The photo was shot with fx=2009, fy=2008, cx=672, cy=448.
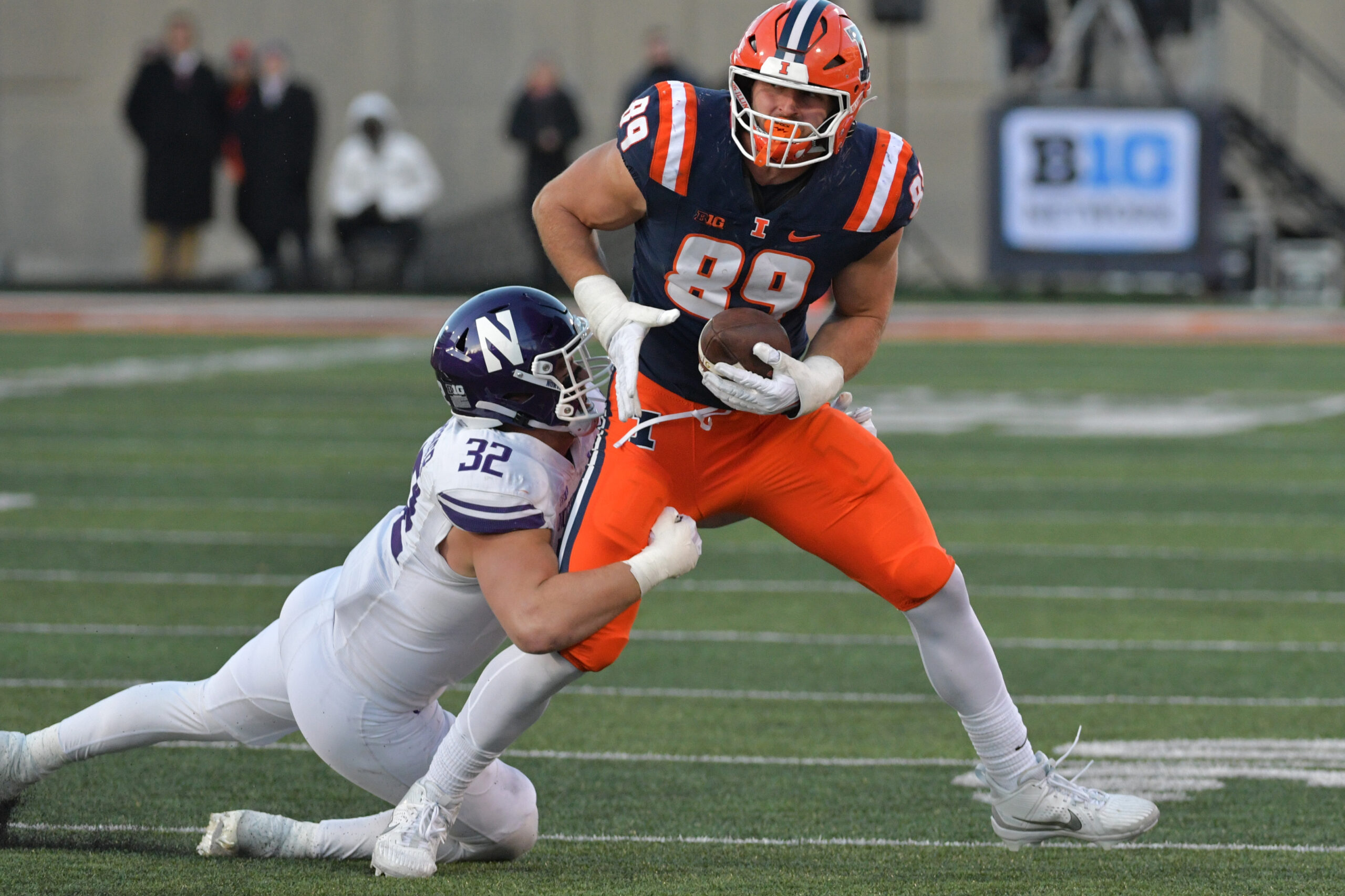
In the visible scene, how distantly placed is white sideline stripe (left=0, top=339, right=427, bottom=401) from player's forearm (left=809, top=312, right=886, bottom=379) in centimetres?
915

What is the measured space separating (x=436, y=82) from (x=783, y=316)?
61.6ft

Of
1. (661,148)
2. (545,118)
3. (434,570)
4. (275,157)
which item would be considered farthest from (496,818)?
(275,157)

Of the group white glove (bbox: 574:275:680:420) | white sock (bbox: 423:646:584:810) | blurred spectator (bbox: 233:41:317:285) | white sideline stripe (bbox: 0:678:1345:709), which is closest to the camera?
white sock (bbox: 423:646:584:810)

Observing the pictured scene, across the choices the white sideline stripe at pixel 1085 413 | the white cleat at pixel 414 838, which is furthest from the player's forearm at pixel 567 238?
the white sideline stripe at pixel 1085 413

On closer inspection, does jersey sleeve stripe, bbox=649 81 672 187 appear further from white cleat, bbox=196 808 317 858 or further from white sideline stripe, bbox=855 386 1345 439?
white sideline stripe, bbox=855 386 1345 439

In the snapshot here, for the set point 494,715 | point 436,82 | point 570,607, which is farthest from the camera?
point 436,82

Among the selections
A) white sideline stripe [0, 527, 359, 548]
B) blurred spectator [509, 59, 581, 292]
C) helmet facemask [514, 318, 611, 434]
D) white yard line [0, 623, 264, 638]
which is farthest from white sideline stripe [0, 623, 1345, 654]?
blurred spectator [509, 59, 581, 292]

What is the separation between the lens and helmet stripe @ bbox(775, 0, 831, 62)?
3.85 metres

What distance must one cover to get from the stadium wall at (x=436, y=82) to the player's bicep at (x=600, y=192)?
17.0 m

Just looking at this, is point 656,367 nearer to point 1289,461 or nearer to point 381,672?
point 381,672

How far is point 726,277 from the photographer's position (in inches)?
158

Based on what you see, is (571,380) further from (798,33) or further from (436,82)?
(436,82)

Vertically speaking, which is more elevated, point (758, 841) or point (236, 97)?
point (758, 841)

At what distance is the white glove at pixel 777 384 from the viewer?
148 inches
